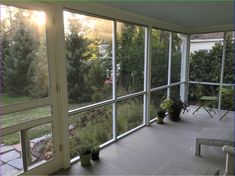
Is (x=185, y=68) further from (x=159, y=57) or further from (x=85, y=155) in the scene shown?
(x=85, y=155)

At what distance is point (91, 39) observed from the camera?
10.7 feet

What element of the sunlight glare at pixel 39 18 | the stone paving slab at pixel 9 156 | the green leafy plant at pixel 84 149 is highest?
the sunlight glare at pixel 39 18

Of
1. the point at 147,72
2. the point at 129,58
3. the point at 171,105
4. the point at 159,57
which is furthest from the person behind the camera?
the point at 159,57

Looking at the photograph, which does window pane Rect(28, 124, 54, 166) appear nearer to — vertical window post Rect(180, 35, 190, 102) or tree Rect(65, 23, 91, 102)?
tree Rect(65, 23, 91, 102)

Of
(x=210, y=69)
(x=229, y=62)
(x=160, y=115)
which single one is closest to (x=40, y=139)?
(x=160, y=115)

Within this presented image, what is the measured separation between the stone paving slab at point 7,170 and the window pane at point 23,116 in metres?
0.51

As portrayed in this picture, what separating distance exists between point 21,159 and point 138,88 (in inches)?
105

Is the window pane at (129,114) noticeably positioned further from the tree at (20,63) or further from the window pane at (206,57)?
the window pane at (206,57)

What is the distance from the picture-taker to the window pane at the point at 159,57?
479 centimetres

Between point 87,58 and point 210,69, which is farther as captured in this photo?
point 210,69

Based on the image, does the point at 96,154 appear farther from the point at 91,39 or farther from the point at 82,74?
the point at 91,39

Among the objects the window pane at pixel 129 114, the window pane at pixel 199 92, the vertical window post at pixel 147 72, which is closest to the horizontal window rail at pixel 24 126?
the window pane at pixel 129 114

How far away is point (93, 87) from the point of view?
3404 millimetres

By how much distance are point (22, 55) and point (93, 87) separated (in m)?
1.33
